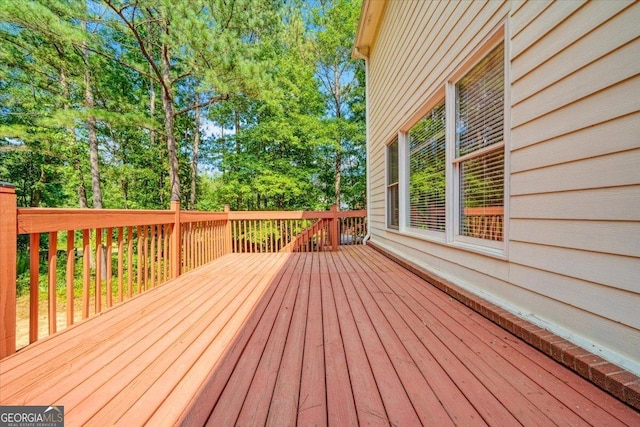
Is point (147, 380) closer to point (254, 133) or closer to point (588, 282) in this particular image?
point (588, 282)

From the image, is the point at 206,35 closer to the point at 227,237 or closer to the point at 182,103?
the point at 227,237

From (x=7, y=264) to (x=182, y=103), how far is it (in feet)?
41.0

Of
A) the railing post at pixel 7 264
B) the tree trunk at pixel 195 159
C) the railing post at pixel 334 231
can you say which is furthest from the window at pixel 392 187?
the tree trunk at pixel 195 159

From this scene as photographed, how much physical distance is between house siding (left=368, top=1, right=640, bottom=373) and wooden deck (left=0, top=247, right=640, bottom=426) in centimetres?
29

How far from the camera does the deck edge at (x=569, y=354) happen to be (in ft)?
3.36

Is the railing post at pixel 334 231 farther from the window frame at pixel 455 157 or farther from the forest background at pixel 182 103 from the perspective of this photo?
the forest background at pixel 182 103

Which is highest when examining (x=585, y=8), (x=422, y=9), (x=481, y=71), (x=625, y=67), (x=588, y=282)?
(x=422, y=9)

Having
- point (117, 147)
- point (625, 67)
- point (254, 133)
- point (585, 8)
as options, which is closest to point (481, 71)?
point (585, 8)

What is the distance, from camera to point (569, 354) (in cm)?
122

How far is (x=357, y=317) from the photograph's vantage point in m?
1.92

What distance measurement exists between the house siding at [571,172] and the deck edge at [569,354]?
0.19 feet

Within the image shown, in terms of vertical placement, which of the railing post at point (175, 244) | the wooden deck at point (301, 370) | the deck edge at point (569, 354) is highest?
the railing post at point (175, 244)

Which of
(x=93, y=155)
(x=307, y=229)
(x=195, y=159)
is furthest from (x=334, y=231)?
(x=93, y=155)

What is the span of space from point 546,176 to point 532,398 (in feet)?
3.72
